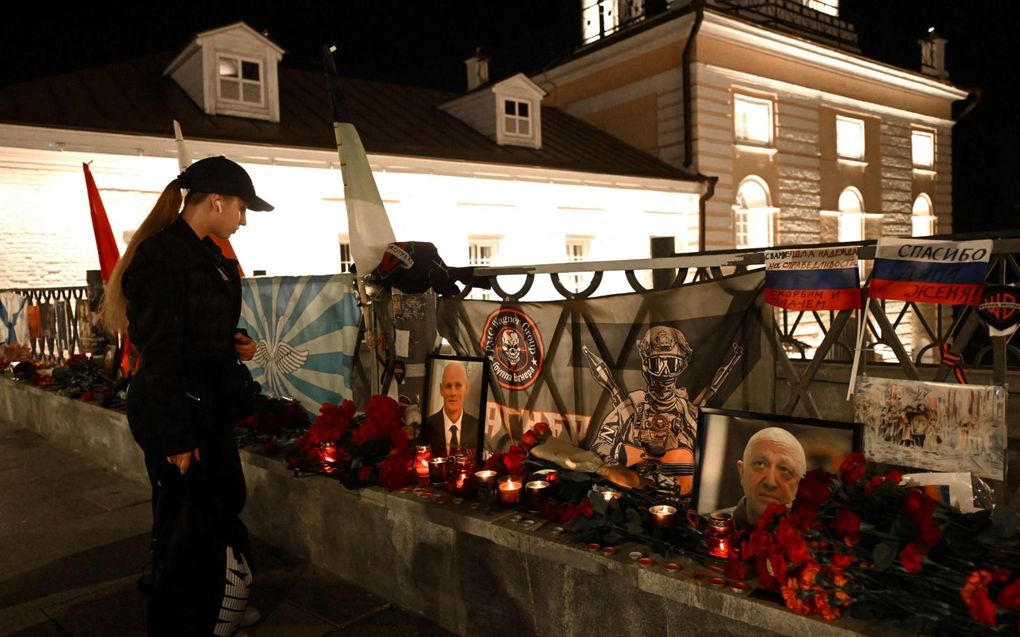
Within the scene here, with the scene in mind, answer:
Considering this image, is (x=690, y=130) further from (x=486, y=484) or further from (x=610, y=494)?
(x=610, y=494)

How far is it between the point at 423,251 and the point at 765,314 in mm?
2191

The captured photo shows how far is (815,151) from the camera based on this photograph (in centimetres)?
2411

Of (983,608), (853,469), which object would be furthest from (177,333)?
(983,608)

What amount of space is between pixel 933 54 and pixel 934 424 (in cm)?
3277

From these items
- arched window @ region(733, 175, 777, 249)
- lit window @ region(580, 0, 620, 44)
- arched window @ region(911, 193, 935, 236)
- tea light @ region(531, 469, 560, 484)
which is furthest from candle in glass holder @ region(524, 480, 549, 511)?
arched window @ region(911, 193, 935, 236)

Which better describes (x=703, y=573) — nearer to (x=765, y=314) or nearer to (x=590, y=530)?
(x=590, y=530)

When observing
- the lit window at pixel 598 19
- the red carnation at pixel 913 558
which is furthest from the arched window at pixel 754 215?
the red carnation at pixel 913 558

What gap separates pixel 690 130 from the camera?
840 inches

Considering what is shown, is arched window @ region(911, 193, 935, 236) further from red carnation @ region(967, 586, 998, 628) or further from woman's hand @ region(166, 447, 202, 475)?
woman's hand @ region(166, 447, 202, 475)

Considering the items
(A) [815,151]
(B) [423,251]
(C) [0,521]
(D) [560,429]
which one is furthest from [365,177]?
(A) [815,151]

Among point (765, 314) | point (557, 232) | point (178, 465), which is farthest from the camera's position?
point (557, 232)

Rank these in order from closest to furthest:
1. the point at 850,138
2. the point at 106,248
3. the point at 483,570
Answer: the point at 483,570, the point at 106,248, the point at 850,138

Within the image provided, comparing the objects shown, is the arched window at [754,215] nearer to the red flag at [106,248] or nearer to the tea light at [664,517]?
the red flag at [106,248]

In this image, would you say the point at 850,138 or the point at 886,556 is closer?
the point at 886,556
